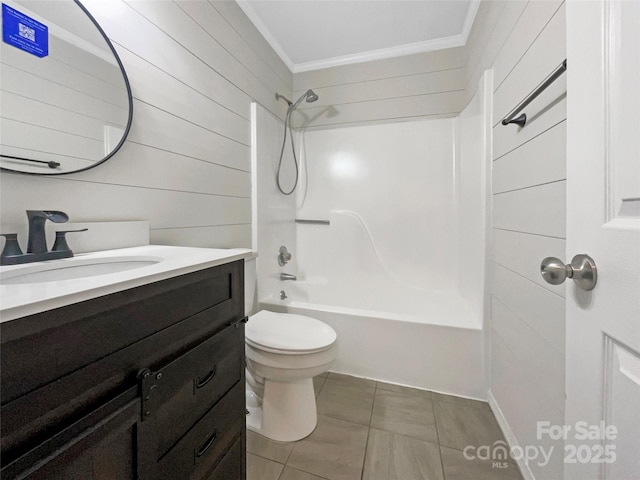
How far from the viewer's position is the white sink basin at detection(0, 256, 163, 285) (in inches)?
23.8

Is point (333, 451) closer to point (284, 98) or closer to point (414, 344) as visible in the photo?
→ point (414, 344)

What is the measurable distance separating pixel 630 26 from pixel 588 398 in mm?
619

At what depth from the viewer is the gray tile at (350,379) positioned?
164cm

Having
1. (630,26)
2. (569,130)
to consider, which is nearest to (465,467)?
(569,130)

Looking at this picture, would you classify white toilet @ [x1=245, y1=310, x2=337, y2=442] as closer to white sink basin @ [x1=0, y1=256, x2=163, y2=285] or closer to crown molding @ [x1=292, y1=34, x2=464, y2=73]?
white sink basin @ [x1=0, y1=256, x2=163, y2=285]

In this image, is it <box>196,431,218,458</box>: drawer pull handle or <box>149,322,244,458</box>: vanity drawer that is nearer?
<box>149,322,244,458</box>: vanity drawer

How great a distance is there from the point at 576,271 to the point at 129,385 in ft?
2.87

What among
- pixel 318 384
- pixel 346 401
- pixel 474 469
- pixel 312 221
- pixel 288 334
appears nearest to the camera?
pixel 474 469

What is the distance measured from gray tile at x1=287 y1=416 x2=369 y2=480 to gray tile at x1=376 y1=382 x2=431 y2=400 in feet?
1.18

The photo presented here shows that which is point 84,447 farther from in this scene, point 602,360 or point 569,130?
point 569,130

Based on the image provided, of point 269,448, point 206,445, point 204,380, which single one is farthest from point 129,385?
point 269,448

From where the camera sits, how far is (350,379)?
168cm

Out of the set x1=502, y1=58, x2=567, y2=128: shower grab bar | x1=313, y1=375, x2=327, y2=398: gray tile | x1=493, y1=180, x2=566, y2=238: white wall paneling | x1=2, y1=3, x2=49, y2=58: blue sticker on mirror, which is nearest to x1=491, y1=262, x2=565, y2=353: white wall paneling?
x1=493, y1=180, x2=566, y2=238: white wall paneling

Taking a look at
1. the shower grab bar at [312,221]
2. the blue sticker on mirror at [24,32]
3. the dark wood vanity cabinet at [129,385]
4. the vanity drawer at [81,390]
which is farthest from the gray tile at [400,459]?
the blue sticker on mirror at [24,32]
